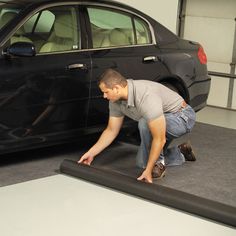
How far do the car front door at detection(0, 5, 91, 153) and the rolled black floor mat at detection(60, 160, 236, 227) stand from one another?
2258 millimetres

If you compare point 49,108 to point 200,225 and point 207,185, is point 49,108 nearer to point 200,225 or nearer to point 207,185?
point 207,185

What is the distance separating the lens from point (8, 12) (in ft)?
14.0

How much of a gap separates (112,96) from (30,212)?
215cm

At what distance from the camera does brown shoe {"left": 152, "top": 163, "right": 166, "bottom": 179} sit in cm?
411

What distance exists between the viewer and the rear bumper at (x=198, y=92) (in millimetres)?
5275

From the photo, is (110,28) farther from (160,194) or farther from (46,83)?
(160,194)

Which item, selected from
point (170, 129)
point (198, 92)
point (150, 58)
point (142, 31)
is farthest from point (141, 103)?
point (198, 92)

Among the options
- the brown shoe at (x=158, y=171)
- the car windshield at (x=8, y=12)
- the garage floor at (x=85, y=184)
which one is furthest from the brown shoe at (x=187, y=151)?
the car windshield at (x=8, y=12)

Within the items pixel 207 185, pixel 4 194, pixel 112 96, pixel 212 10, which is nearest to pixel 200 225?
pixel 4 194

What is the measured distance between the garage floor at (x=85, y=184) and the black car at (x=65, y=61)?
300 millimetres

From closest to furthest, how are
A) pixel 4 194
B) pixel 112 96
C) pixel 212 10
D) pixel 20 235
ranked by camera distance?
pixel 20 235
pixel 4 194
pixel 112 96
pixel 212 10

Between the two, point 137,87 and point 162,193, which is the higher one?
point 162,193

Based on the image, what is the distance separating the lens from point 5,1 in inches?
178

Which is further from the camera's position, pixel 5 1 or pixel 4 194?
pixel 5 1
